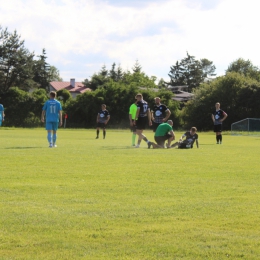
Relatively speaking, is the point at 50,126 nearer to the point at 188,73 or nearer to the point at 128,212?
the point at 128,212

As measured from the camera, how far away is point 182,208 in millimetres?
7789

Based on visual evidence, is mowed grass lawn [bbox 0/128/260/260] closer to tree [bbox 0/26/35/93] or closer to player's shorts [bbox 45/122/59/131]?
player's shorts [bbox 45/122/59/131]

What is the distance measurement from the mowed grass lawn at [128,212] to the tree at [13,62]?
77.5m

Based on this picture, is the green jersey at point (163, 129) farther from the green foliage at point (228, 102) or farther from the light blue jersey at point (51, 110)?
the green foliage at point (228, 102)

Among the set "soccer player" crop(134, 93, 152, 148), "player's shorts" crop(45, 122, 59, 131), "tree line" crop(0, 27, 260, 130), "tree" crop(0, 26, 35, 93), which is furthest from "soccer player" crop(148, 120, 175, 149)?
"tree" crop(0, 26, 35, 93)

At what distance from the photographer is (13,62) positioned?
3509 inches

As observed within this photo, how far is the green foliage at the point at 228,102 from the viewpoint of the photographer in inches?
2790

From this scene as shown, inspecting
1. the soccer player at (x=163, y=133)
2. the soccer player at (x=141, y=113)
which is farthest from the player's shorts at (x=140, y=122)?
the soccer player at (x=163, y=133)

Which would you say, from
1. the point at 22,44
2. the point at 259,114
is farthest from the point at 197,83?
the point at 259,114

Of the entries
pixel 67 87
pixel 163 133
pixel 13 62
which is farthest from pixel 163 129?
pixel 67 87

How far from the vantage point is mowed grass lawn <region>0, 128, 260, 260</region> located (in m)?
5.68

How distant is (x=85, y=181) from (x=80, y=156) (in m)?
5.69

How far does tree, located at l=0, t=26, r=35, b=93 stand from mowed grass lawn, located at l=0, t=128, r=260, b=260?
3053 inches

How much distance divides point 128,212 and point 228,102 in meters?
66.8
